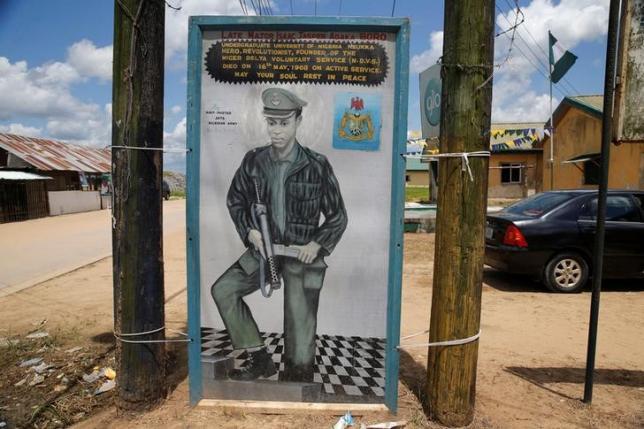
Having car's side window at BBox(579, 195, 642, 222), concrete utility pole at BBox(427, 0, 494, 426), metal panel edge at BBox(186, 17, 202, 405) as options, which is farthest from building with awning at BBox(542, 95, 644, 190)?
metal panel edge at BBox(186, 17, 202, 405)

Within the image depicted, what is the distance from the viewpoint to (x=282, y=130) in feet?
10.5

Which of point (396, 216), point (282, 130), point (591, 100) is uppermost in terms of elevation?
point (591, 100)

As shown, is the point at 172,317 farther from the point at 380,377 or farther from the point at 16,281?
the point at 16,281

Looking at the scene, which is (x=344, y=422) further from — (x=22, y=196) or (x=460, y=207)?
(x=22, y=196)

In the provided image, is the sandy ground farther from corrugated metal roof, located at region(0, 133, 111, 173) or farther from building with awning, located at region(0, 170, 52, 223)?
corrugated metal roof, located at region(0, 133, 111, 173)

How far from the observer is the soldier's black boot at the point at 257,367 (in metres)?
3.28

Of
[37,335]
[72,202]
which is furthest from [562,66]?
[72,202]

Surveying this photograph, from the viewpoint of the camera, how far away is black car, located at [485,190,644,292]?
6945mm

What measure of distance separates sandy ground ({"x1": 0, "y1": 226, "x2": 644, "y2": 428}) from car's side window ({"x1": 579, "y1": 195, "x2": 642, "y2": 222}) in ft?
3.60

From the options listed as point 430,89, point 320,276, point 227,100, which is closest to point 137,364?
point 320,276

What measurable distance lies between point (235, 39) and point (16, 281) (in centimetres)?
716

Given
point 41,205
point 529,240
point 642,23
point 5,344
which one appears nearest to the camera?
point 642,23

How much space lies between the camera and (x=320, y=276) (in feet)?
10.6

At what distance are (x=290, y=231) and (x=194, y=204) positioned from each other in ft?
2.17
